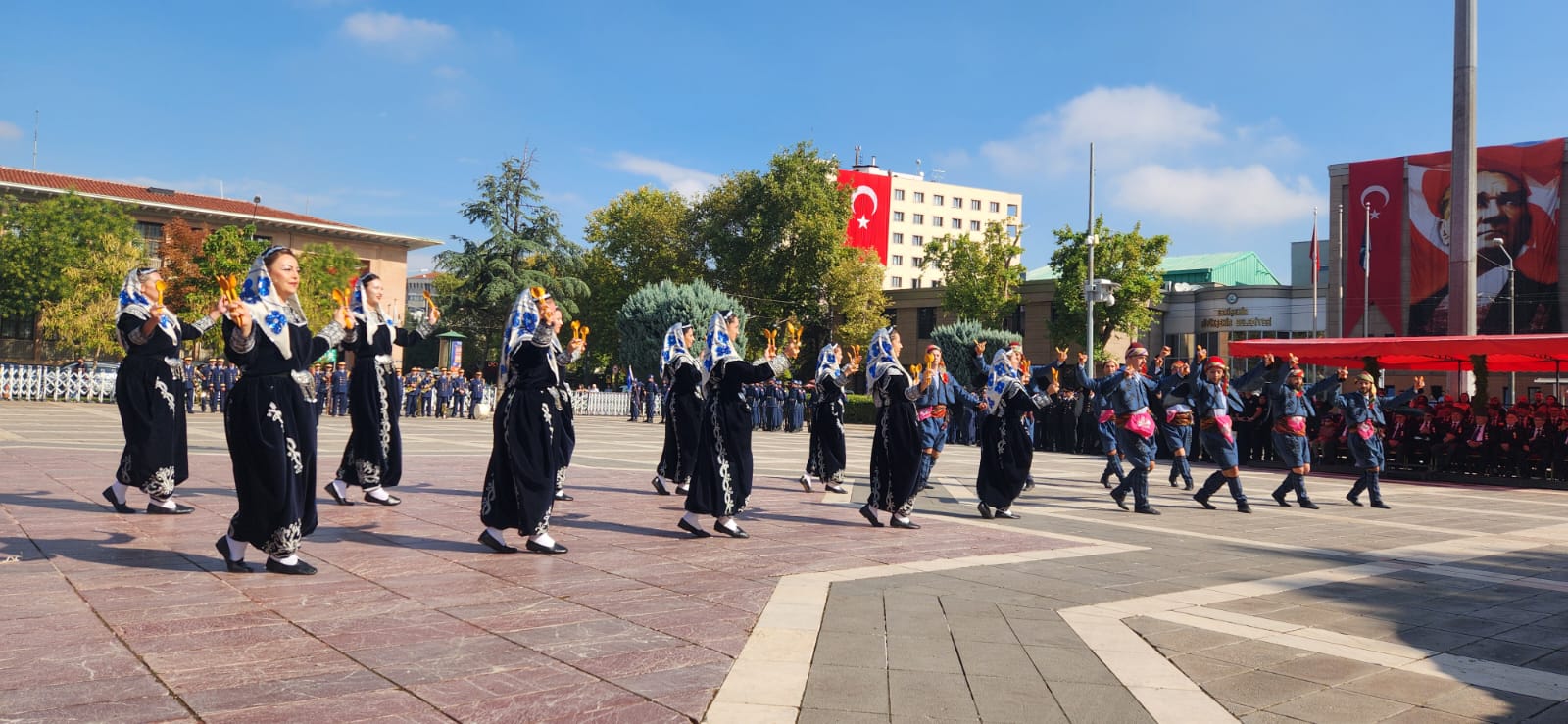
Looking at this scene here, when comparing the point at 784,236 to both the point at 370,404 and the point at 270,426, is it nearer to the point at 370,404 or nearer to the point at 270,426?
the point at 370,404

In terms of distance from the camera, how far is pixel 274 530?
6.00m

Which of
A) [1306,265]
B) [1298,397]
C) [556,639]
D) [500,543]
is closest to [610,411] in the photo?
[1298,397]

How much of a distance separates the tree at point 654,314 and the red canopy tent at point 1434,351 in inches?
976

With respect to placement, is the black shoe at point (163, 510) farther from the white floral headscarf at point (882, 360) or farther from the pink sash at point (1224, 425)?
the pink sash at point (1224, 425)

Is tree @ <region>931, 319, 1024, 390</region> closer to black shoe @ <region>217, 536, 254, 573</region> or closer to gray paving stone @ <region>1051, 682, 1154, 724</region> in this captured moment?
black shoe @ <region>217, 536, 254, 573</region>

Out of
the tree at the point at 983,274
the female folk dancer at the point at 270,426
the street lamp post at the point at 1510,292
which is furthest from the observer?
the tree at the point at 983,274

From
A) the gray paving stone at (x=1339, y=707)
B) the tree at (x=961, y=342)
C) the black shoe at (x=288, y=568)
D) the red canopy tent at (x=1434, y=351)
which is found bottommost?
the gray paving stone at (x=1339, y=707)

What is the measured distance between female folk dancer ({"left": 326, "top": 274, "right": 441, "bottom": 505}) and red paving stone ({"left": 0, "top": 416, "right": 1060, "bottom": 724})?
369 mm

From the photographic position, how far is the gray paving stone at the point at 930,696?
392 centimetres

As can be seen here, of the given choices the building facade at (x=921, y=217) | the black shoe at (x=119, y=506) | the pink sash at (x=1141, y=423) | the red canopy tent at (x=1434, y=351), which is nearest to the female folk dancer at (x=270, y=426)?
the black shoe at (x=119, y=506)

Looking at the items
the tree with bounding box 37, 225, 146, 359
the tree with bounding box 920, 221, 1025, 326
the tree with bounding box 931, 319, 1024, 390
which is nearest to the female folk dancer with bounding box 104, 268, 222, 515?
the tree with bounding box 931, 319, 1024, 390

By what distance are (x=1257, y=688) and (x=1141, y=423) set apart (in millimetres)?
7525

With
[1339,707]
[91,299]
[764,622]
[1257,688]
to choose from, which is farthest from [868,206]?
[1339,707]

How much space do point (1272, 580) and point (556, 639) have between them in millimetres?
5007
